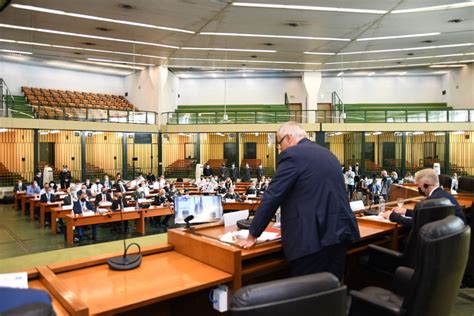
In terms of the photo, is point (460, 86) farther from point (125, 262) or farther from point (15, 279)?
point (15, 279)

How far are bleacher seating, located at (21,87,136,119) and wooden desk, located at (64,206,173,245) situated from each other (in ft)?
29.8

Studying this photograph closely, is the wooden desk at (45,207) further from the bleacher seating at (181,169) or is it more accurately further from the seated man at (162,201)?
the bleacher seating at (181,169)

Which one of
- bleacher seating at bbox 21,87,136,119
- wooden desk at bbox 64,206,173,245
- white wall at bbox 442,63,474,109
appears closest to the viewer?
wooden desk at bbox 64,206,173,245

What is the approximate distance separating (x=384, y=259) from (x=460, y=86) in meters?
22.6

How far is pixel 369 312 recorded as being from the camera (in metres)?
2.14

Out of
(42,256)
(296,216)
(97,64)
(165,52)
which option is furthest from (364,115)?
(296,216)

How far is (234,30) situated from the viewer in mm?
13203

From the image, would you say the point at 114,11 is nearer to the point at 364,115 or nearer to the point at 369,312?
the point at 369,312

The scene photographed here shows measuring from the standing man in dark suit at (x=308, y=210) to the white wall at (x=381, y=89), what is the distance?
2242cm

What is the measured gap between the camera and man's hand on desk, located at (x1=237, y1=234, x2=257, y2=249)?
7.67 ft

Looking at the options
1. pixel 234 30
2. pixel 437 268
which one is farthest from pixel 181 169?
pixel 437 268

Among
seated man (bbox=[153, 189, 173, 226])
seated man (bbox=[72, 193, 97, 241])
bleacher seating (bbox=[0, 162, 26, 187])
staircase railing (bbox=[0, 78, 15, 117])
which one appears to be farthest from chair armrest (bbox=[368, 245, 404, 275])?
bleacher seating (bbox=[0, 162, 26, 187])

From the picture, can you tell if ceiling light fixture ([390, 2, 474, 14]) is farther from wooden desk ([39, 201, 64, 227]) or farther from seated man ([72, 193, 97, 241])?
wooden desk ([39, 201, 64, 227])

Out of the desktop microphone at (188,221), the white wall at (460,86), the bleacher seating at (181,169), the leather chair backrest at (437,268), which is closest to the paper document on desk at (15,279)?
the desktop microphone at (188,221)
